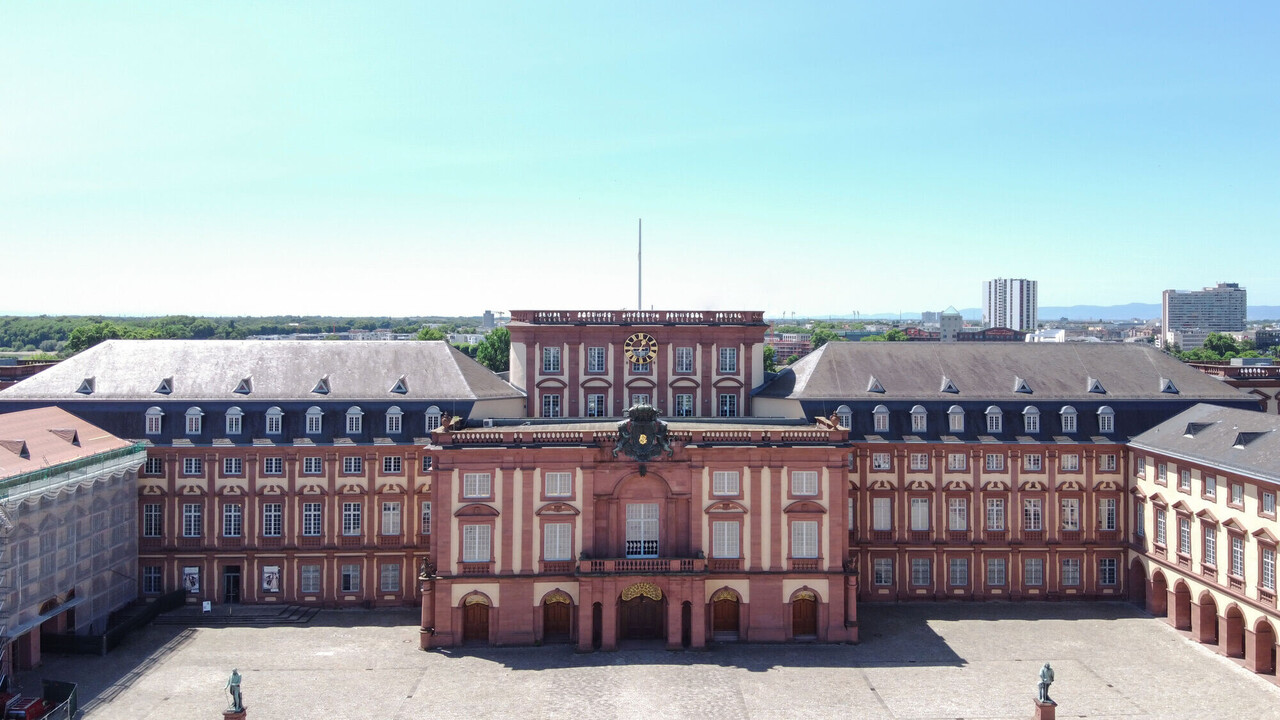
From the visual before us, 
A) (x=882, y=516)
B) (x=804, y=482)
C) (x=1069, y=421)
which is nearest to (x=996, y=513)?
(x=882, y=516)

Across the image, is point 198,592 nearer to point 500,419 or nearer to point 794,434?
point 500,419

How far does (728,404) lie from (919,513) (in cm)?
1469

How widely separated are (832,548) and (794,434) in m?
6.93

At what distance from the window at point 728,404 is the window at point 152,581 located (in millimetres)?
38555

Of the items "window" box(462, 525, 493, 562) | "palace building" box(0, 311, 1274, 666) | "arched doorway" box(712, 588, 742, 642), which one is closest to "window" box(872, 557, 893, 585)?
"palace building" box(0, 311, 1274, 666)

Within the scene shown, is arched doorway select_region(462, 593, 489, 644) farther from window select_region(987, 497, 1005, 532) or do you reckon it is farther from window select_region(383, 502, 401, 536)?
Answer: window select_region(987, 497, 1005, 532)

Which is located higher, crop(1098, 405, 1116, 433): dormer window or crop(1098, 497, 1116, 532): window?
crop(1098, 405, 1116, 433): dormer window

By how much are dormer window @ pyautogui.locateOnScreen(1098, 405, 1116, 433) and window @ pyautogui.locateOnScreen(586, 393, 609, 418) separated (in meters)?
33.6

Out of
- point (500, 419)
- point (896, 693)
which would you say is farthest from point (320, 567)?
point (896, 693)

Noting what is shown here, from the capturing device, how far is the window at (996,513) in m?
59.8

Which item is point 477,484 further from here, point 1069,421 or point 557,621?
point 1069,421

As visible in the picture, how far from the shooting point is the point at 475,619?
52094mm

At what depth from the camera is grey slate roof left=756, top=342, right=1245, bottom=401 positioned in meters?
61.9

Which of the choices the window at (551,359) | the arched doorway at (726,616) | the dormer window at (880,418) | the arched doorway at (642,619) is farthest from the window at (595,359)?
the dormer window at (880,418)
